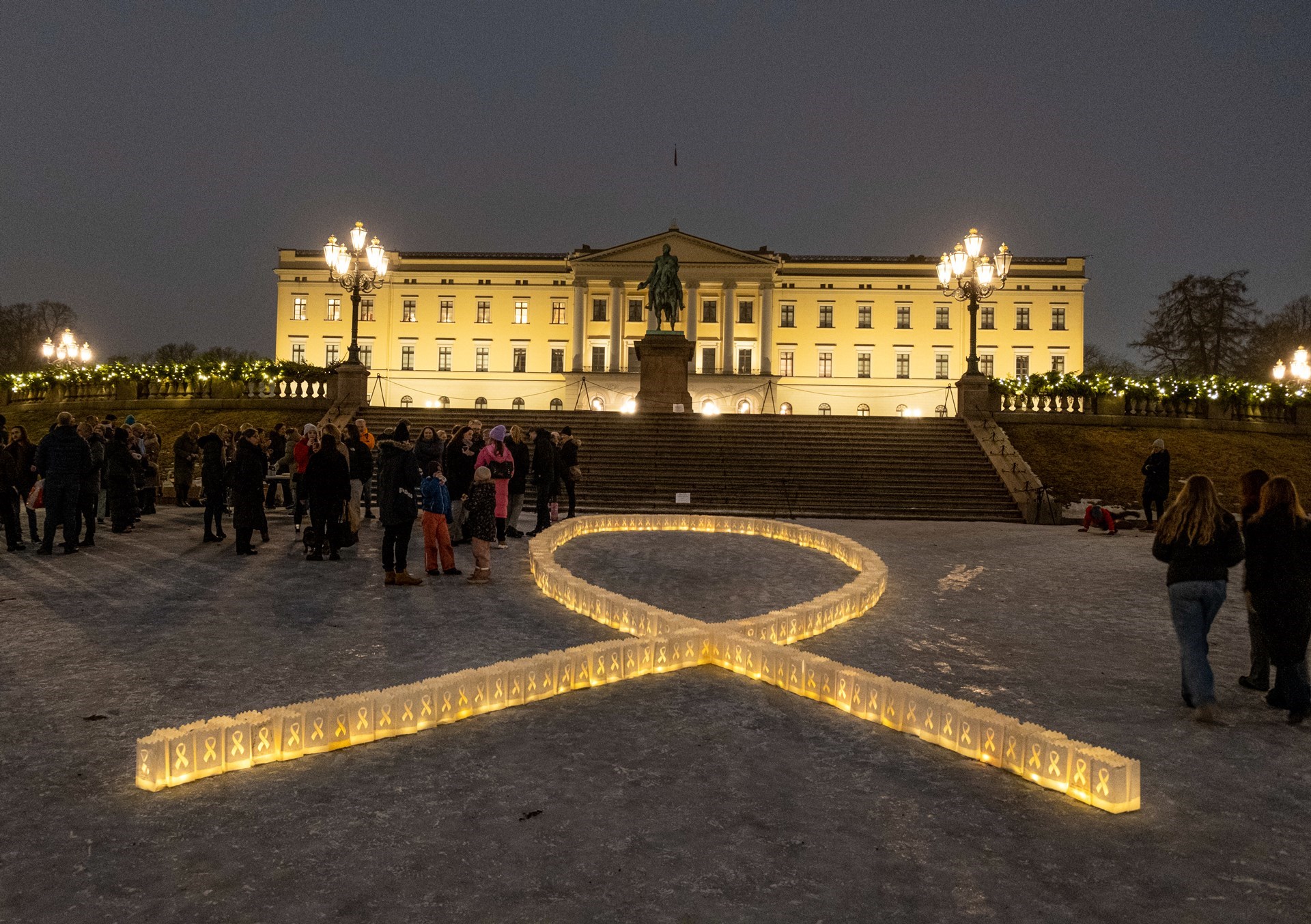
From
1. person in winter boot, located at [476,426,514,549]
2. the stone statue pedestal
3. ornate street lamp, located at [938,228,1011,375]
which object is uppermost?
ornate street lamp, located at [938,228,1011,375]

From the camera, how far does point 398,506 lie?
10.1 meters

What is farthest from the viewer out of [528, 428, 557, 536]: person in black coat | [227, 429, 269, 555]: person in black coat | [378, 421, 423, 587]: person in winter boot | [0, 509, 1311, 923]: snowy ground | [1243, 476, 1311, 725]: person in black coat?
[528, 428, 557, 536]: person in black coat

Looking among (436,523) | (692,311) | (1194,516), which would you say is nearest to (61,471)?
(436,523)

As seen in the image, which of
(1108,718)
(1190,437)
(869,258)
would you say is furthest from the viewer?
(869,258)

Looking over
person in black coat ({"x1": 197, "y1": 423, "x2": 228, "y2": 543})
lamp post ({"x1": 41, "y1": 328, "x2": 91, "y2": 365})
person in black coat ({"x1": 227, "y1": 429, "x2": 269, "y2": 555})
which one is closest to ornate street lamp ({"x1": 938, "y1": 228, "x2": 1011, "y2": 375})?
person in black coat ({"x1": 227, "y1": 429, "x2": 269, "y2": 555})

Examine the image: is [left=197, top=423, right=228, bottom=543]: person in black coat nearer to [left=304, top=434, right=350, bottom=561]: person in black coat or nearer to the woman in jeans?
[left=304, top=434, right=350, bottom=561]: person in black coat

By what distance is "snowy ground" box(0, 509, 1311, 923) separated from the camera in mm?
3480

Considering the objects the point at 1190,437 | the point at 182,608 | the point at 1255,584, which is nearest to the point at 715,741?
the point at 1255,584

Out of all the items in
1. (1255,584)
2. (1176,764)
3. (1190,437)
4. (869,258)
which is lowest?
(1176,764)

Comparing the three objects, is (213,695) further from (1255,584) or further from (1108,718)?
(1255,584)

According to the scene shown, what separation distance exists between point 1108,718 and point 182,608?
8.75m

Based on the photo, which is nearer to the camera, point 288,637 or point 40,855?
point 40,855

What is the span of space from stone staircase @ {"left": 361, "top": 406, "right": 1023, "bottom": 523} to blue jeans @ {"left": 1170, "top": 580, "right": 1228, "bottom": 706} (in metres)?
14.4

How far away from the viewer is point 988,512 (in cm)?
2128
